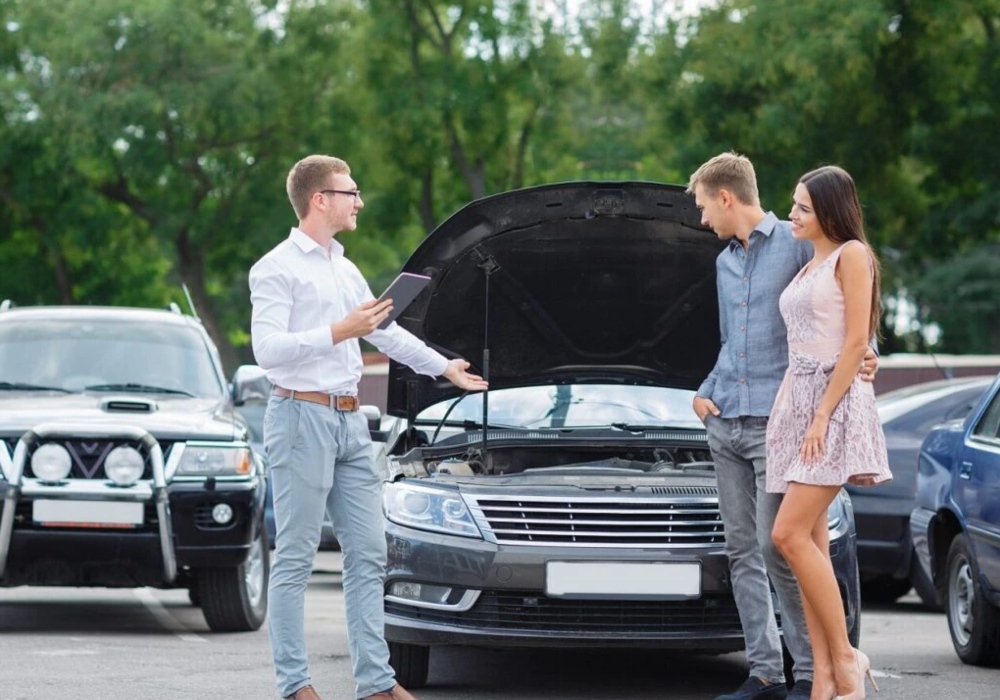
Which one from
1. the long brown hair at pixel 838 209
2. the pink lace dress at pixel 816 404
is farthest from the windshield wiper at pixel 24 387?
the long brown hair at pixel 838 209

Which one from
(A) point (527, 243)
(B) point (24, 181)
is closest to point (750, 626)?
(A) point (527, 243)

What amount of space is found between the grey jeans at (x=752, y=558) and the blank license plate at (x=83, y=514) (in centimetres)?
349

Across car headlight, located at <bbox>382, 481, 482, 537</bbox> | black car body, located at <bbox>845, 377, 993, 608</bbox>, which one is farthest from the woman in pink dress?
black car body, located at <bbox>845, 377, 993, 608</bbox>

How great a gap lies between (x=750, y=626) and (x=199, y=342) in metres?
5.06

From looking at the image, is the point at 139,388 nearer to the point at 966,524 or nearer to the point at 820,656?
the point at 966,524

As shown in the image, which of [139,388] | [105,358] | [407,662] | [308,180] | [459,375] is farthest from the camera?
[105,358]

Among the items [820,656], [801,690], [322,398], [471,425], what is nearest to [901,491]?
[471,425]

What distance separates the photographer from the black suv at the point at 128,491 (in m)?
8.84

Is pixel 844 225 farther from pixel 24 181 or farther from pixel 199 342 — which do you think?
pixel 24 181

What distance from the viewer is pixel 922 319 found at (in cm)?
5191

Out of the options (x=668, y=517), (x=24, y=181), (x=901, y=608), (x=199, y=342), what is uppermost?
(x=24, y=181)

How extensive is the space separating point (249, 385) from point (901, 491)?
13.8 feet

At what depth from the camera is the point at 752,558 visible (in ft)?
21.2

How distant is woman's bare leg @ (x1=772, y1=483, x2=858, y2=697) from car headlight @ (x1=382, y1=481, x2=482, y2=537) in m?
1.28
